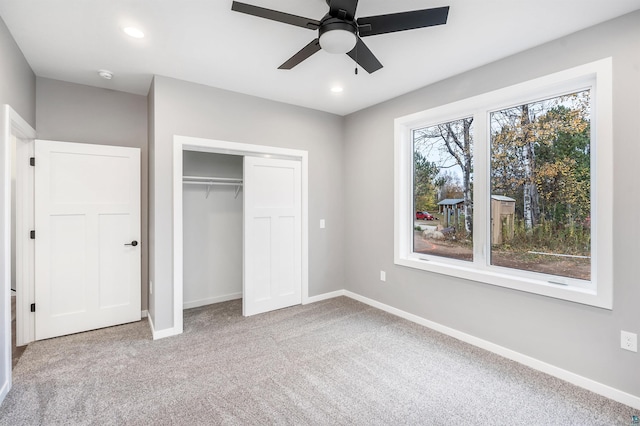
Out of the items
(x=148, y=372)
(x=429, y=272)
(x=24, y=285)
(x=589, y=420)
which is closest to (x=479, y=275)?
(x=429, y=272)

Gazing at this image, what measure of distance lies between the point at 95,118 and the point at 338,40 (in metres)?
3.16

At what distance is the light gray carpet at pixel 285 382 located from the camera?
2.00 metres

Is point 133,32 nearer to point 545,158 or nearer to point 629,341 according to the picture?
point 545,158

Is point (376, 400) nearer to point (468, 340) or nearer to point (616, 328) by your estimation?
point (468, 340)

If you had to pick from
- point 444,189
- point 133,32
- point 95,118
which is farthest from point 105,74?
point 444,189

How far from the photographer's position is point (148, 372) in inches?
98.7

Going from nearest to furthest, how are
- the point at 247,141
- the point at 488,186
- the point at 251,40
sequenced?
the point at 251,40
the point at 488,186
the point at 247,141

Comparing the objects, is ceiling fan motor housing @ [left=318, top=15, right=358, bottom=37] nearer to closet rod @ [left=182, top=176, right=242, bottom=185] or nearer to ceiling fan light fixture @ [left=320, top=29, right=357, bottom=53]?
ceiling fan light fixture @ [left=320, top=29, right=357, bottom=53]

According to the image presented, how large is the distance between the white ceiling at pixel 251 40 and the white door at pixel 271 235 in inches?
42.6

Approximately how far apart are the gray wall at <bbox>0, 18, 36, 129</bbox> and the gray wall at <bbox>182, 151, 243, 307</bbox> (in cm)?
153

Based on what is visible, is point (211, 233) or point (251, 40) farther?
point (211, 233)

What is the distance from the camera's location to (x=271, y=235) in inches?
157

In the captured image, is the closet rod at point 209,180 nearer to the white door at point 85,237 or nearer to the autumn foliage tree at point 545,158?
the white door at point 85,237

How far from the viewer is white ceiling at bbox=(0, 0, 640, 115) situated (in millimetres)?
2076
